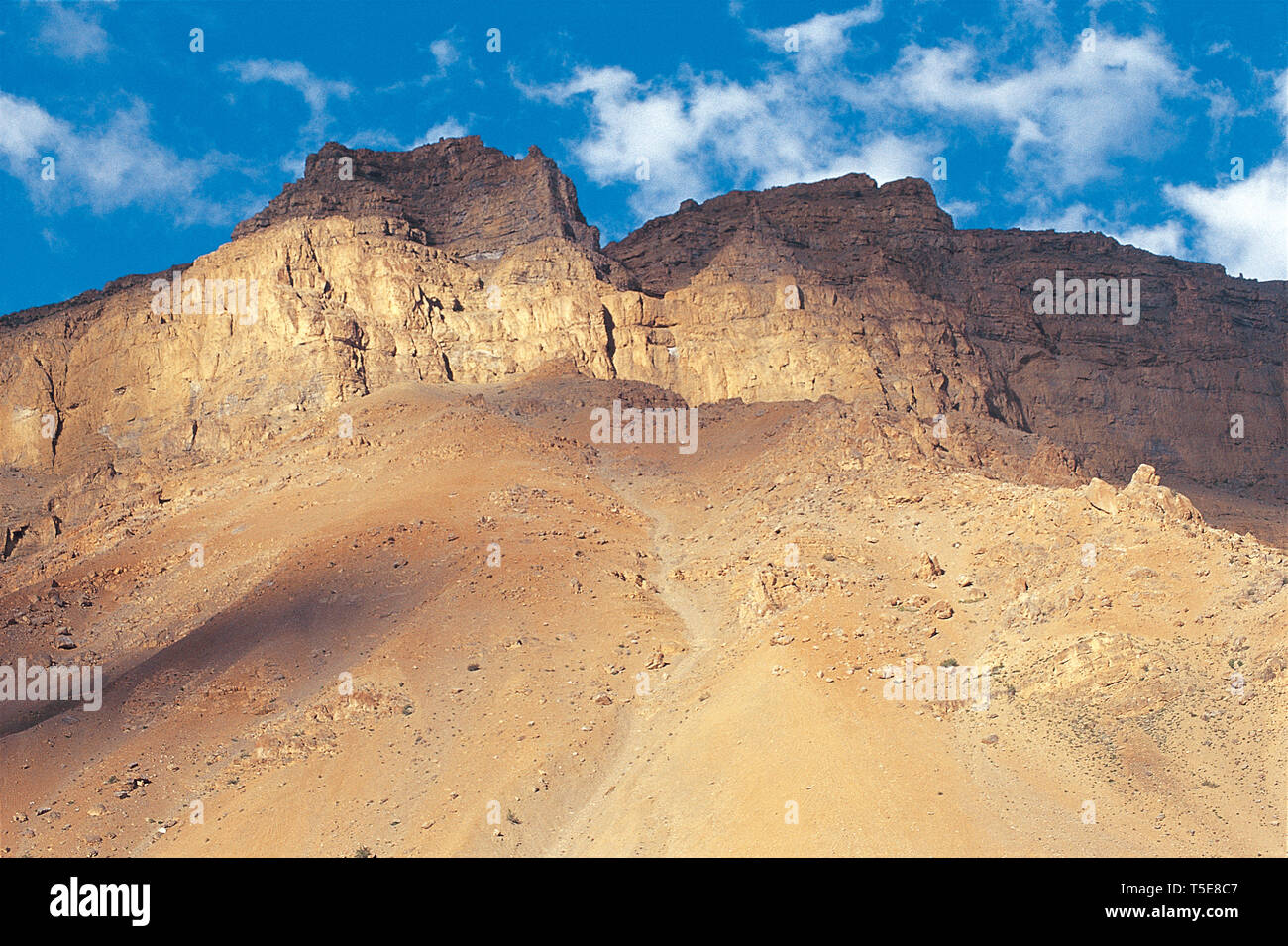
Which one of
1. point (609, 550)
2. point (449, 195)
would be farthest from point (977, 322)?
point (609, 550)

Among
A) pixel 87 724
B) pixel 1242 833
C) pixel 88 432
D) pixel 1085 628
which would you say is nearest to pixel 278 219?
pixel 88 432

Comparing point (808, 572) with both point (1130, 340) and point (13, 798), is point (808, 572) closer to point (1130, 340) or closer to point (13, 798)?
point (13, 798)

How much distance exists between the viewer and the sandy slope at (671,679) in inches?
1025

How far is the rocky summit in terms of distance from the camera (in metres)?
27.6

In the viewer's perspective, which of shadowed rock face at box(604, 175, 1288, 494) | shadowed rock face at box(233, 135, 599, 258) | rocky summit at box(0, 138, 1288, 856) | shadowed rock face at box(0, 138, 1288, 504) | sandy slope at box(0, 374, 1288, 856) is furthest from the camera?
shadowed rock face at box(233, 135, 599, 258)

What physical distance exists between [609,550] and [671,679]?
10.5 metres

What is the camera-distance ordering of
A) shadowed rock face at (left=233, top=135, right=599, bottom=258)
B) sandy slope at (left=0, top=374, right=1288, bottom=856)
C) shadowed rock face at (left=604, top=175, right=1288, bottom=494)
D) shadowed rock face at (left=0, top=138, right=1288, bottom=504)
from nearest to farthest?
sandy slope at (left=0, top=374, right=1288, bottom=856) < shadowed rock face at (left=0, top=138, right=1288, bottom=504) < shadowed rock face at (left=604, top=175, right=1288, bottom=494) < shadowed rock face at (left=233, top=135, right=599, bottom=258)

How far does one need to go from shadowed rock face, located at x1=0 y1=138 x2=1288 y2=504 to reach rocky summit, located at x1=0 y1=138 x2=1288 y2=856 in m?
0.33

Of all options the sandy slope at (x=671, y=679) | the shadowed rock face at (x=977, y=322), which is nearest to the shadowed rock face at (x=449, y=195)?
the shadowed rock face at (x=977, y=322)

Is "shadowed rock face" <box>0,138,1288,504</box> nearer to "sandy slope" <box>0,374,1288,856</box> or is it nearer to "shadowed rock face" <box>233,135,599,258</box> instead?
"shadowed rock face" <box>233,135,599,258</box>

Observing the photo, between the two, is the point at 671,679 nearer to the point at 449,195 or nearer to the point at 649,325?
the point at 649,325

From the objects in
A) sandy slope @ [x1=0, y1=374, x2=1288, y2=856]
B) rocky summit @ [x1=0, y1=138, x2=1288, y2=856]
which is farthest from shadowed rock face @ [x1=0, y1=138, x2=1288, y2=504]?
sandy slope @ [x1=0, y1=374, x2=1288, y2=856]

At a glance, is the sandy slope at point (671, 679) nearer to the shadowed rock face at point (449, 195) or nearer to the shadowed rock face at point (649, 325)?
the shadowed rock face at point (649, 325)

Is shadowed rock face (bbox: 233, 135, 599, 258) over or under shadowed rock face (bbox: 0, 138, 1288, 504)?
over
